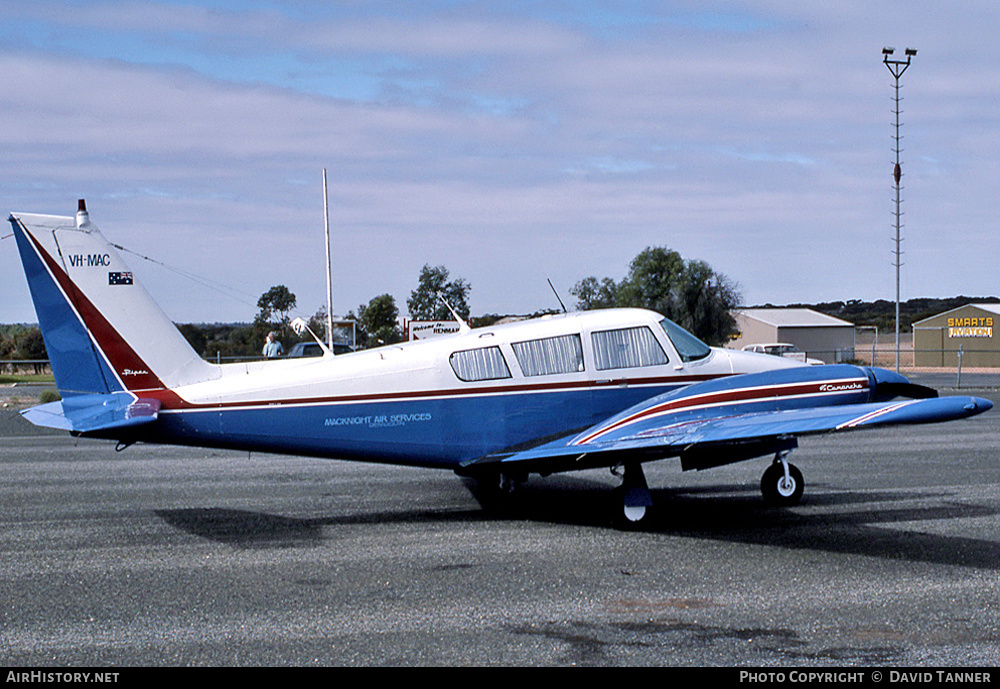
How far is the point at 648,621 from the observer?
633cm

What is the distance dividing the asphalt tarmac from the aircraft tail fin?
62.3 inches

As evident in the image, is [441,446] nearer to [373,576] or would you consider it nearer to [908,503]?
[373,576]

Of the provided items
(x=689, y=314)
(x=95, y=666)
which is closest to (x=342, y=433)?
(x=95, y=666)

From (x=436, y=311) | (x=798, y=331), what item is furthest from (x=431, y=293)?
(x=798, y=331)

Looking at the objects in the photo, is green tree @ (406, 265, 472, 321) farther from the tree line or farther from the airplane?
the airplane

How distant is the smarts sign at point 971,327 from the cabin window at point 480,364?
60.0 m

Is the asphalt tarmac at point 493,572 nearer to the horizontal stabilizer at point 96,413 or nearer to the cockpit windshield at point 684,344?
the horizontal stabilizer at point 96,413

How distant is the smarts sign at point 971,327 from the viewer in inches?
2473

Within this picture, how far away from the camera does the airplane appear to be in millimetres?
9438

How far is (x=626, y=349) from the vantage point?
34.2ft

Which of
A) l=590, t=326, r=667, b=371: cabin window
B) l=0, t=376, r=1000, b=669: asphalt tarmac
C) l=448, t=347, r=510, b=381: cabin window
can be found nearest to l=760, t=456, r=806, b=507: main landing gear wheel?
l=0, t=376, r=1000, b=669: asphalt tarmac

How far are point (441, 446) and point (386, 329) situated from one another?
44302mm

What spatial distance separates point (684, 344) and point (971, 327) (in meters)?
61.0

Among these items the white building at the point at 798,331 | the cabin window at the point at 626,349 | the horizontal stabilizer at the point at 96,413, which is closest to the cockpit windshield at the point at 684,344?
the cabin window at the point at 626,349
